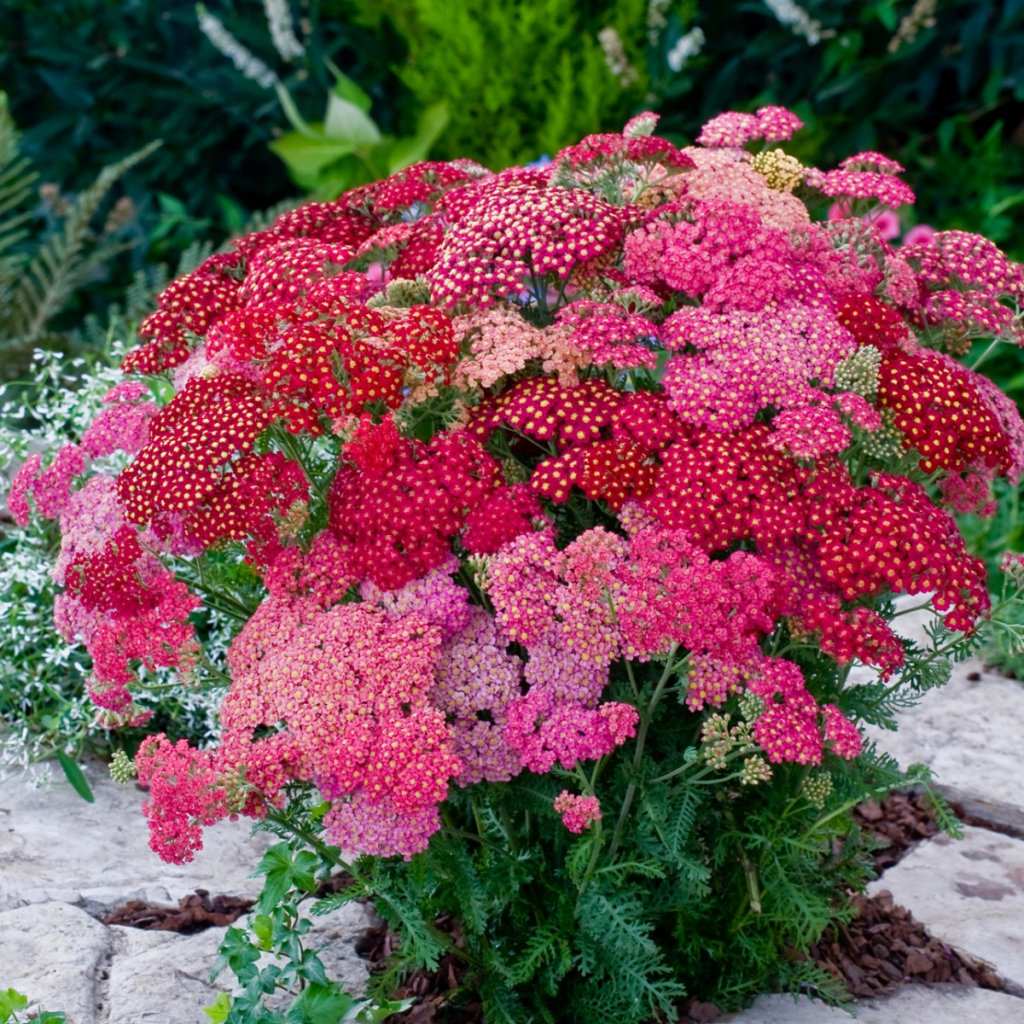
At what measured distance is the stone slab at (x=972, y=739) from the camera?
317 centimetres

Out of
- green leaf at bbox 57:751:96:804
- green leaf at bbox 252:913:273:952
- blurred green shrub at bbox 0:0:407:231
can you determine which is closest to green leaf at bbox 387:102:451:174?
blurred green shrub at bbox 0:0:407:231

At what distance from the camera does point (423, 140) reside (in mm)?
5609

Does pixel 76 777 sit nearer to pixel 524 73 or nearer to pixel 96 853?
pixel 96 853

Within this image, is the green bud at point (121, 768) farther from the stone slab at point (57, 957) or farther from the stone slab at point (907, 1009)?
the stone slab at point (907, 1009)

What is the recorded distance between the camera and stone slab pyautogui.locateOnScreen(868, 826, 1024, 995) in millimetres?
2625

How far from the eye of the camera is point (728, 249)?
7.05 feet

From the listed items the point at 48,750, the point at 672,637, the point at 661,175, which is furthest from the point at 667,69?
the point at 672,637

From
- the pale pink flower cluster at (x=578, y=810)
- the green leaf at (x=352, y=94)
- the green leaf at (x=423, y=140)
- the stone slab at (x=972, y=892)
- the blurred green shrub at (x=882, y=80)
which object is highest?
the green leaf at (x=352, y=94)

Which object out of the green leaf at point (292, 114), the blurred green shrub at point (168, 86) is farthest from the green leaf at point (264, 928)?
the blurred green shrub at point (168, 86)

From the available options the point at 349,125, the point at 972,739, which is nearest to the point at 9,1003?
→ the point at 972,739

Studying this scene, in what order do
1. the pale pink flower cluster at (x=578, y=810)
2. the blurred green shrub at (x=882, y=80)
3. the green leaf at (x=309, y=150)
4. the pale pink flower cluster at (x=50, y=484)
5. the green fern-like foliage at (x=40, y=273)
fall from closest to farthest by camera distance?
1. the pale pink flower cluster at (x=578, y=810)
2. the pale pink flower cluster at (x=50, y=484)
3. the green fern-like foliage at (x=40, y=273)
4. the blurred green shrub at (x=882, y=80)
5. the green leaf at (x=309, y=150)

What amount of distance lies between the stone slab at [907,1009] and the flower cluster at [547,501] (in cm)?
52

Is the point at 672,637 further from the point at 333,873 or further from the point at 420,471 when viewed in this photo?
the point at 333,873

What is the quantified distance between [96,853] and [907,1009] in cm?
177
